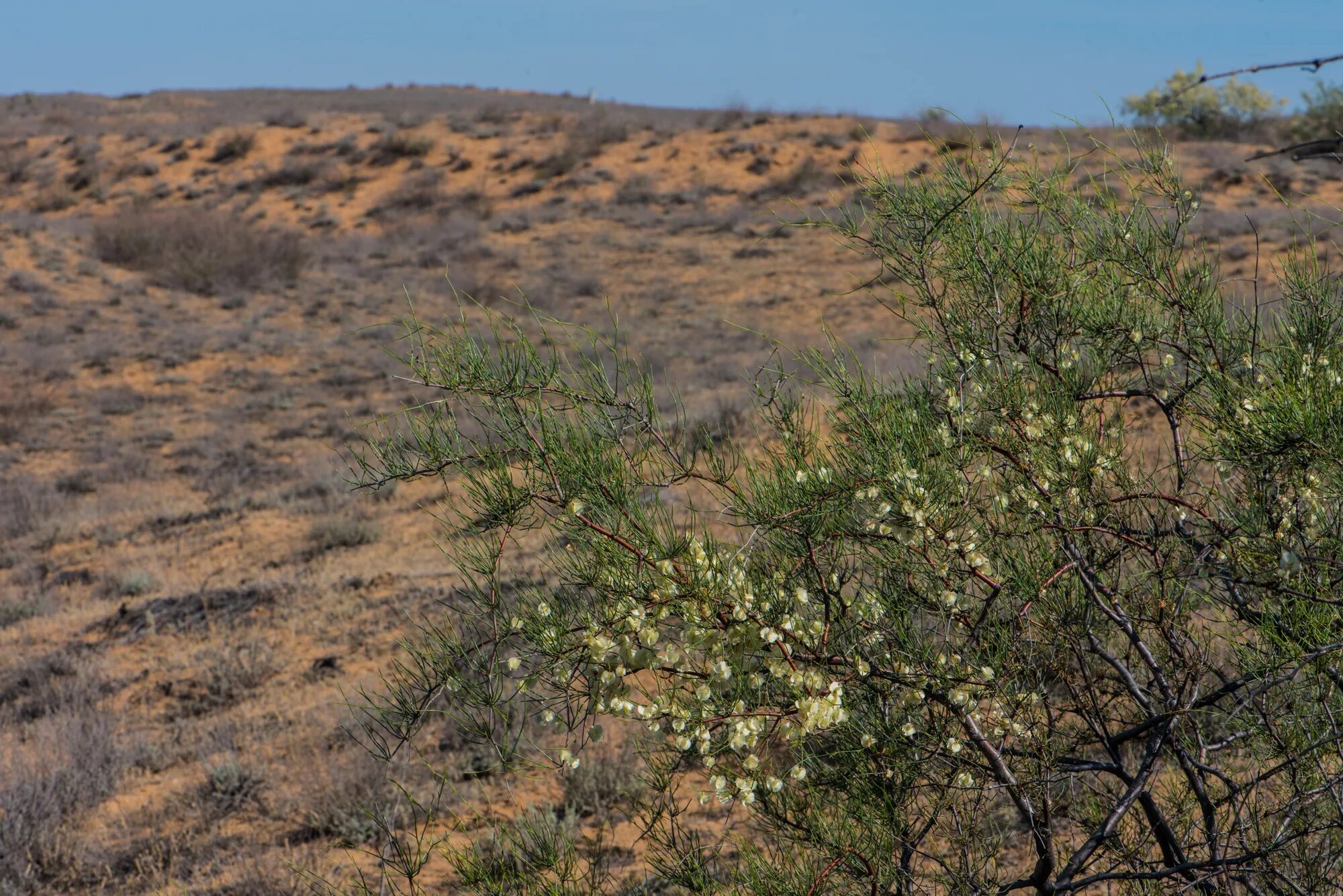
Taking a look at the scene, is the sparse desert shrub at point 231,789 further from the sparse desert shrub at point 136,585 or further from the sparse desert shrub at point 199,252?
the sparse desert shrub at point 199,252

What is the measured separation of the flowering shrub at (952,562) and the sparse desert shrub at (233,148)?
3226cm

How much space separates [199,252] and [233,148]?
12.2 metres

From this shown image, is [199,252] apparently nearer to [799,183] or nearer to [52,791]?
[799,183]

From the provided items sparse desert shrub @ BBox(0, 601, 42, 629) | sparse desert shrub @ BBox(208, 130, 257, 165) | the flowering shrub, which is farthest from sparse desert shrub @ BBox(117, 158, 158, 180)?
the flowering shrub

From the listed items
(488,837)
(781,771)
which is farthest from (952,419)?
(488,837)

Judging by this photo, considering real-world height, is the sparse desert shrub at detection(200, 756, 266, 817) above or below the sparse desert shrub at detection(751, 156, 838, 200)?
below

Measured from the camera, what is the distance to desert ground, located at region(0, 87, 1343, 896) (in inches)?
185

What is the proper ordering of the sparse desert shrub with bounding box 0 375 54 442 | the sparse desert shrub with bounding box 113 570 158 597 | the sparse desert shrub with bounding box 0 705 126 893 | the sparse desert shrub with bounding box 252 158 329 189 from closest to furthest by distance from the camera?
the sparse desert shrub with bounding box 0 705 126 893 → the sparse desert shrub with bounding box 113 570 158 597 → the sparse desert shrub with bounding box 0 375 54 442 → the sparse desert shrub with bounding box 252 158 329 189

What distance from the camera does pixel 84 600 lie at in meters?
8.11

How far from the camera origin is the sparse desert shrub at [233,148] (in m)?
30.3

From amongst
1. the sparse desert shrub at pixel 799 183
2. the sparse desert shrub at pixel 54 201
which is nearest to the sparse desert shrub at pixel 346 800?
the sparse desert shrub at pixel 799 183

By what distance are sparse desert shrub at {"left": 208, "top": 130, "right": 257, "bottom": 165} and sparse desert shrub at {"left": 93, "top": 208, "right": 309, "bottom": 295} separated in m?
9.20

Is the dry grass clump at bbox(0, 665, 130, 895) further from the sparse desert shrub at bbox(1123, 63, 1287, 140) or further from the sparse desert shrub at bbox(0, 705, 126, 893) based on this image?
the sparse desert shrub at bbox(1123, 63, 1287, 140)

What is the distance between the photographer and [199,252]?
2022 centimetres
